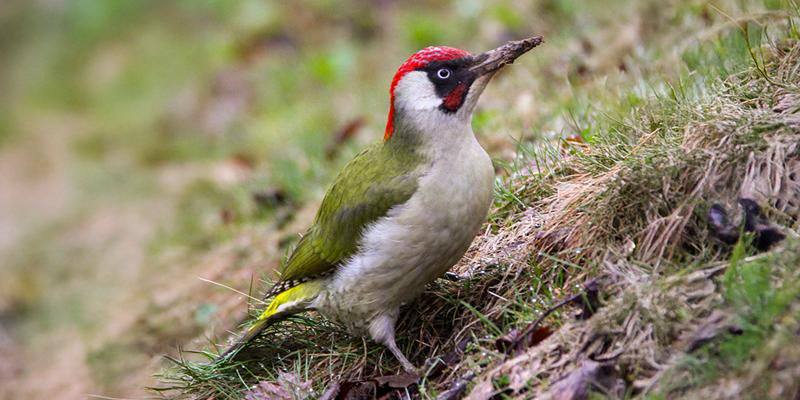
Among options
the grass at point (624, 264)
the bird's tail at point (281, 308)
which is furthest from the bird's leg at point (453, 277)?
the bird's tail at point (281, 308)

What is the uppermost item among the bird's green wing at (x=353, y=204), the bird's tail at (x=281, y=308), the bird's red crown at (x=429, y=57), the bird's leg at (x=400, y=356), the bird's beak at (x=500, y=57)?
the bird's red crown at (x=429, y=57)

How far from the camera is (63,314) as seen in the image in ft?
24.4

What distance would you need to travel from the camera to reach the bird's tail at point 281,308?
12.2 feet

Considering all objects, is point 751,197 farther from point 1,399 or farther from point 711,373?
point 1,399

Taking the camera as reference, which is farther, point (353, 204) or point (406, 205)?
point (353, 204)

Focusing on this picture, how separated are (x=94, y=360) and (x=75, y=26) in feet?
23.7

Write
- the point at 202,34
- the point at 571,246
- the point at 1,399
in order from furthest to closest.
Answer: the point at 202,34 → the point at 1,399 → the point at 571,246

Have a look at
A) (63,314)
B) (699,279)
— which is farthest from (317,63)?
(699,279)

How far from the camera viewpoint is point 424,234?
336 centimetres

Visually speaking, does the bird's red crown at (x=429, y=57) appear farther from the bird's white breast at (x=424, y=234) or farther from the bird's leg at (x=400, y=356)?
the bird's leg at (x=400, y=356)

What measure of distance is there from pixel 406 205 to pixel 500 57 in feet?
2.19

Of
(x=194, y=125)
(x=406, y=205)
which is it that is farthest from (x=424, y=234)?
(x=194, y=125)

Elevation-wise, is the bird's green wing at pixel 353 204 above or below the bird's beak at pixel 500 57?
below

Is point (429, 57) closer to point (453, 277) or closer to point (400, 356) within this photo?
point (453, 277)
